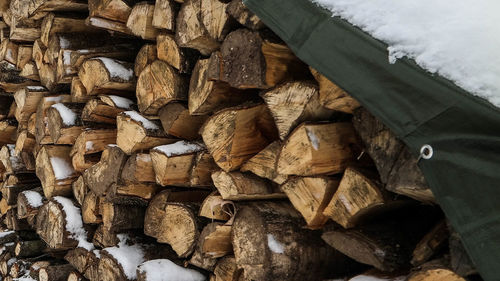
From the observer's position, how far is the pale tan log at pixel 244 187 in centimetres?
177

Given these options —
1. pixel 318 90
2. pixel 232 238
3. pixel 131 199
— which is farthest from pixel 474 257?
pixel 131 199

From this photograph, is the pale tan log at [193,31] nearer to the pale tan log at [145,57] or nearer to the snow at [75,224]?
the pale tan log at [145,57]

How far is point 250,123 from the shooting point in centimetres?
180

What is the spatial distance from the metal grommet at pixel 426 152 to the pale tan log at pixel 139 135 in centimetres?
139

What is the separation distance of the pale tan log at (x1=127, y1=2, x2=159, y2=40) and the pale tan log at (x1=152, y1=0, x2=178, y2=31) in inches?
3.2

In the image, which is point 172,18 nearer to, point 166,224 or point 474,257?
point 166,224

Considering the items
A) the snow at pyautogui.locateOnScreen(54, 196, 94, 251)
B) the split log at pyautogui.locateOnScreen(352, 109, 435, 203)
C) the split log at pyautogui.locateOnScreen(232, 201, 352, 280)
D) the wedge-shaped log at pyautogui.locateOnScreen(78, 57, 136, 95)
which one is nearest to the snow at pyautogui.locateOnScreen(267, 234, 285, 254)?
the split log at pyautogui.locateOnScreen(232, 201, 352, 280)

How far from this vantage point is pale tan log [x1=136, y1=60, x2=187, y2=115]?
207 cm

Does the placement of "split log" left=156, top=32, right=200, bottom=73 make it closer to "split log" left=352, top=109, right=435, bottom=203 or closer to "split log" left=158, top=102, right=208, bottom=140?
"split log" left=158, top=102, right=208, bottom=140

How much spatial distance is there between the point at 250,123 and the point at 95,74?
1.02 metres

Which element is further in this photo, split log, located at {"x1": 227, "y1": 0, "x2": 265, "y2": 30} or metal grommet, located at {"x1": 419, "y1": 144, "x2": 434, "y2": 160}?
split log, located at {"x1": 227, "y1": 0, "x2": 265, "y2": 30}

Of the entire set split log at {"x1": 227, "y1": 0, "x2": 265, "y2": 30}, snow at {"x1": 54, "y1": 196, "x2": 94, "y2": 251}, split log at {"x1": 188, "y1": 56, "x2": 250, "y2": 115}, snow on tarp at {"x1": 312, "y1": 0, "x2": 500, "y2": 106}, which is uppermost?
snow on tarp at {"x1": 312, "y1": 0, "x2": 500, "y2": 106}

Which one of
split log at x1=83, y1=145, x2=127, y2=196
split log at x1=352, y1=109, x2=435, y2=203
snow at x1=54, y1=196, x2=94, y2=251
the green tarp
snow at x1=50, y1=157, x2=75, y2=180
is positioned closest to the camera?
the green tarp

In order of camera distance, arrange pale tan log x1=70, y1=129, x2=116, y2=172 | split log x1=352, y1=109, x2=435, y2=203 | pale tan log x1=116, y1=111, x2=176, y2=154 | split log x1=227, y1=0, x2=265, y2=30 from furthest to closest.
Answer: pale tan log x1=70, y1=129, x2=116, y2=172, pale tan log x1=116, y1=111, x2=176, y2=154, split log x1=227, y1=0, x2=265, y2=30, split log x1=352, y1=109, x2=435, y2=203
